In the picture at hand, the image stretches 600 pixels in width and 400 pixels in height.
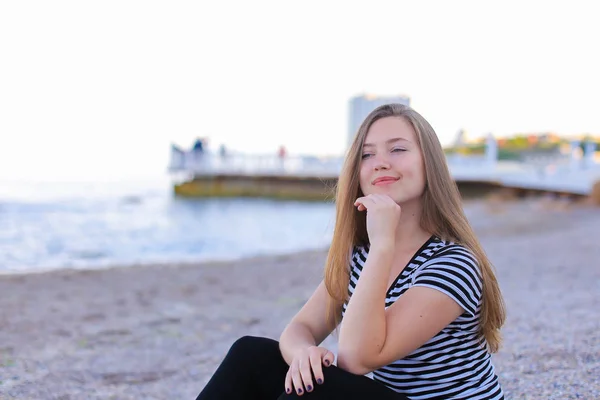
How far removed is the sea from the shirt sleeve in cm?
316

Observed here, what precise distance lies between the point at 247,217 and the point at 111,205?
232 inches

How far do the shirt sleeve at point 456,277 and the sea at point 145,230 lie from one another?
3.16 meters

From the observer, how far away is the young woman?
141 cm

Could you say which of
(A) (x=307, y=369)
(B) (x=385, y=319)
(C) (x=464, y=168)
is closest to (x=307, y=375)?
(A) (x=307, y=369)

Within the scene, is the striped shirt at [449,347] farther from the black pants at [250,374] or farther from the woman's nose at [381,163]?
the black pants at [250,374]

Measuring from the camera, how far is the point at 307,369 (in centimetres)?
149

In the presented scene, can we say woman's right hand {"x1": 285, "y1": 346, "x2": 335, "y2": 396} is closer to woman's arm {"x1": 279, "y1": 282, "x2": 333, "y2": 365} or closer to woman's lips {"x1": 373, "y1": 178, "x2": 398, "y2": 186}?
woman's arm {"x1": 279, "y1": 282, "x2": 333, "y2": 365}

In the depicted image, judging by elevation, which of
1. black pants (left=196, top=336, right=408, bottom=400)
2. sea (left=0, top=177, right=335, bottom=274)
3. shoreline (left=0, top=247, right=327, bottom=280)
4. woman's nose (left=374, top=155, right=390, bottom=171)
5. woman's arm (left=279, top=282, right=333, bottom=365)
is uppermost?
woman's nose (left=374, top=155, right=390, bottom=171)

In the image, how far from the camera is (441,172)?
1630 millimetres

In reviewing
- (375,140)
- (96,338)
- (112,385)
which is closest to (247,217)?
(96,338)

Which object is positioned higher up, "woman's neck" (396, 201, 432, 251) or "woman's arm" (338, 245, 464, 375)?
"woman's neck" (396, 201, 432, 251)

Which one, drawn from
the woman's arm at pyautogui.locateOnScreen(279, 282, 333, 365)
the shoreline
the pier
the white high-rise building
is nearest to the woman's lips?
the white high-rise building

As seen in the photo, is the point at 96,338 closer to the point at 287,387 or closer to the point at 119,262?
the point at 287,387

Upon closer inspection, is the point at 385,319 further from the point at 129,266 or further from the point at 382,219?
the point at 129,266
